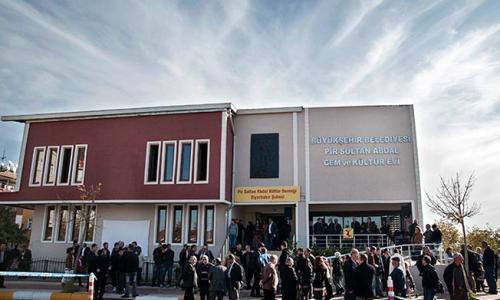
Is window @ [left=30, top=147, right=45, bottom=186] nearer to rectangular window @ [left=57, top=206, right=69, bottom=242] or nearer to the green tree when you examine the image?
rectangular window @ [left=57, top=206, right=69, bottom=242]

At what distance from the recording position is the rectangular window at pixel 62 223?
23.8m

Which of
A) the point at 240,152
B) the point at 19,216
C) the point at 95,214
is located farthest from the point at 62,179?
the point at 19,216

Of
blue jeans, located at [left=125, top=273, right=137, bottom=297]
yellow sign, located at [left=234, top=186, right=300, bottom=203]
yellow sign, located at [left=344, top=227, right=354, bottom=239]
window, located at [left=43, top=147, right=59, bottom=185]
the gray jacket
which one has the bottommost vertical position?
blue jeans, located at [left=125, top=273, right=137, bottom=297]

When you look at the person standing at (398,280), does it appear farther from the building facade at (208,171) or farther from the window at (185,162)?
the window at (185,162)

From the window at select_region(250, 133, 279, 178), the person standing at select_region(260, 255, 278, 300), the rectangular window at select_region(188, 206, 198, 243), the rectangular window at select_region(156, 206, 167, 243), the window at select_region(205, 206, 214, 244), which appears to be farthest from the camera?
the window at select_region(250, 133, 279, 178)

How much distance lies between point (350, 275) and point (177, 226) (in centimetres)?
1389

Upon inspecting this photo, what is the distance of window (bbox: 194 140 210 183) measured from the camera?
2208 cm

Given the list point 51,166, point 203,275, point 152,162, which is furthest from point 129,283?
point 51,166

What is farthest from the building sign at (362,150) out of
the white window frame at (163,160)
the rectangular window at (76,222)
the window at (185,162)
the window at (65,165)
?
the window at (65,165)

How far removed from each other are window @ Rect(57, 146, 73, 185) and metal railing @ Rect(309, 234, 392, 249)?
43.3 feet

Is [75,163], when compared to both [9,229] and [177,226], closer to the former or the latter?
[177,226]

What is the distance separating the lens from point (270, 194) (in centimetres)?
2250

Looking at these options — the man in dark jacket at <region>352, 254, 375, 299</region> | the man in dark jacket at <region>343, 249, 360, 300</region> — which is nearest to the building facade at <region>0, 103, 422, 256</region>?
the man in dark jacket at <region>343, 249, 360, 300</region>

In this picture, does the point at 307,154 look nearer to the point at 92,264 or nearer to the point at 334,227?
the point at 334,227
